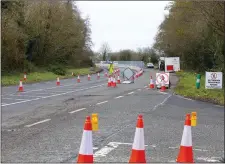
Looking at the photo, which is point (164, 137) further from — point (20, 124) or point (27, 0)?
point (27, 0)

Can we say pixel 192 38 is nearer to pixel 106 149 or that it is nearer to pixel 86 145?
pixel 106 149

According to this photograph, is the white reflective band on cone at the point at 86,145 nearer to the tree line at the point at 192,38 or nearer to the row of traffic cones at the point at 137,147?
the row of traffic cones at the point at 137,147

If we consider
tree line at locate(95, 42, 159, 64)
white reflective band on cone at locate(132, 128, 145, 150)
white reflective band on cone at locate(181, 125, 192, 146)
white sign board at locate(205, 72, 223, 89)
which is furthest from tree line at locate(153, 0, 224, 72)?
tree line at locate(95, 42, 159, 64)

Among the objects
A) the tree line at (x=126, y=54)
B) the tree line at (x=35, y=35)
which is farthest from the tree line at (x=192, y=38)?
the tree line at (x=126, y=54)

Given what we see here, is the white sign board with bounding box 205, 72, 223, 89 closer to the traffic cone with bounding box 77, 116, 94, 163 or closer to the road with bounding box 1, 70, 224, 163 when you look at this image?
the road with bounding box 1, 70, 224, 163

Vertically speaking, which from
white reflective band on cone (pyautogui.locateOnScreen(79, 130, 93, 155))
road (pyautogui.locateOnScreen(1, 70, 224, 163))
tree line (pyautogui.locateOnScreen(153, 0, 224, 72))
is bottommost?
road (pyautogui.locateOnScreen(1, 70, 224, 163))

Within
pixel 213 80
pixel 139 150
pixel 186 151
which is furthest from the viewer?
pixel 213 80

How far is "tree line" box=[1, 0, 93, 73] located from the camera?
133 feet

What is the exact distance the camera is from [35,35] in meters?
51.7

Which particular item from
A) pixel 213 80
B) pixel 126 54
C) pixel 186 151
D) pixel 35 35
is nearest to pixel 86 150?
pixel 186 151

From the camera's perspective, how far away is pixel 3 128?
9.87m

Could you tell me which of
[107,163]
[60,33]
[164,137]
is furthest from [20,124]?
[60,33]

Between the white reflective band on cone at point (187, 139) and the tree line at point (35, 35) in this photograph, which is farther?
the tree line at point (35, 35)

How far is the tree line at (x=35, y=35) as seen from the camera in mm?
40531
